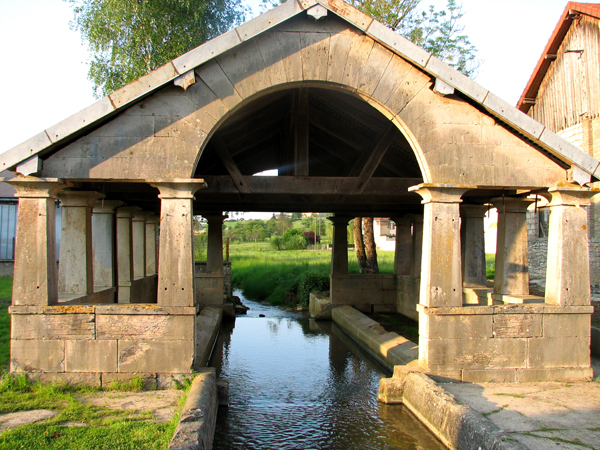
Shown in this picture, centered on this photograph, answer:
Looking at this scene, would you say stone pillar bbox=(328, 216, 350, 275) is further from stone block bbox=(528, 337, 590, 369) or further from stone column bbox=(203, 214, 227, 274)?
stone block bbox=(528, 337, 590, 369)

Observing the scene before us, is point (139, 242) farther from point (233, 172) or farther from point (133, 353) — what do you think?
point (133, 353)

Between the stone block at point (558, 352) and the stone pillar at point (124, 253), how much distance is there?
8306 millimetres

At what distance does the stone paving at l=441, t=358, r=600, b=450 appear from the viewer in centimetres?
479

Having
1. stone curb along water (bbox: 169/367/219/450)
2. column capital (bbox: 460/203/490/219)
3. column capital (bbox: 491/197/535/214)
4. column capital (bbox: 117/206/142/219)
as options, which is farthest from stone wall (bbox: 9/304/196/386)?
column capital (bbox: 460/203/490/219)

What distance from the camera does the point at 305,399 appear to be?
24.9 feet

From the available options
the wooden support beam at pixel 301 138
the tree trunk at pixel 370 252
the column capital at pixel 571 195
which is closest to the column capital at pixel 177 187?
the wooden support beam at pixel 301 138

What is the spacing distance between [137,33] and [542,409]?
15.2 m

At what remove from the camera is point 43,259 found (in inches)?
249

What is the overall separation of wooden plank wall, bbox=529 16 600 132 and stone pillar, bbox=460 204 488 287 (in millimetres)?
6436

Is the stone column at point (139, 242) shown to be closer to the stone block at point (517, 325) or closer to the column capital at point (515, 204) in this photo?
the column capital at point (515, 204)

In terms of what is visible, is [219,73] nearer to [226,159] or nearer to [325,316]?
[226,159]

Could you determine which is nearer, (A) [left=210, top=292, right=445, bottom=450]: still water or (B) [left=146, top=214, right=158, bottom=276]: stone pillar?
(A) [left=210, top=292, right=445, bottom=450]: still water

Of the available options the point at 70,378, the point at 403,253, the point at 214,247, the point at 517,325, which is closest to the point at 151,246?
the point at 214,247

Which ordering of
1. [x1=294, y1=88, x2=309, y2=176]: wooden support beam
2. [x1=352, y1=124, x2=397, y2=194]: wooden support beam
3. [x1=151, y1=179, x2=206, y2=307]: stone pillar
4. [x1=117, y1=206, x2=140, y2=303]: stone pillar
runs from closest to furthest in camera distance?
1. [x1=151, y1=179, x2=206, y2=307]: stone pillar
2. [x1=294, y1=88, x2=309, y2=176]: wooden support beam
3. [x1=352, y1=124, x2=397, y2=194]: wooden support beam
4. [x1=117, y1=206, x2=140, y2=303]: stone pillar
